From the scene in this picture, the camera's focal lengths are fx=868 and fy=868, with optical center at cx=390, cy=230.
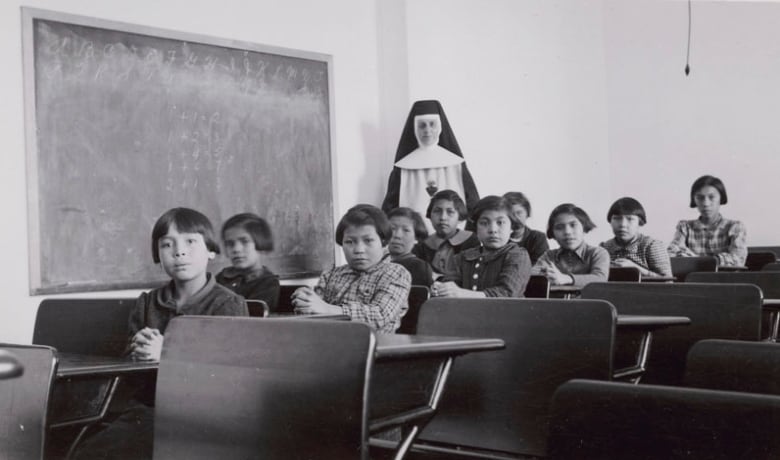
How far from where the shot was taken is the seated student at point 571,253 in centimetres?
470

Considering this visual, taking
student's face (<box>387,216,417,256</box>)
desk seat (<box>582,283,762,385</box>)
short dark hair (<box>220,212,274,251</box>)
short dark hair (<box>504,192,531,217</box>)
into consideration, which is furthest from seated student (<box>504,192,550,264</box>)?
desk seat (<box>582,283,762,385</box>)

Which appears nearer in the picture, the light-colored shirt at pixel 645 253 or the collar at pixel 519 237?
the light-colored shirt at pixel 645 253

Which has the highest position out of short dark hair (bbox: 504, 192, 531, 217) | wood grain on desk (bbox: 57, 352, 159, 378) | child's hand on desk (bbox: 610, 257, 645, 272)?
short dark hair (bbox: 504, 192, 531, 217)

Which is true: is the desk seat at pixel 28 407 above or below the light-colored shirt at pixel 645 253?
below

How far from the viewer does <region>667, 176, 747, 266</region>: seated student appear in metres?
6.19

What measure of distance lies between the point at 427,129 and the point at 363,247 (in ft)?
7.98

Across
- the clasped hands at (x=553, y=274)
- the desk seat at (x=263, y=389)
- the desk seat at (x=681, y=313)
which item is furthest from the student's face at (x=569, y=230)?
the desk seat at (x=263, y=389)

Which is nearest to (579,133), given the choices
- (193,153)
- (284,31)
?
(284,31)

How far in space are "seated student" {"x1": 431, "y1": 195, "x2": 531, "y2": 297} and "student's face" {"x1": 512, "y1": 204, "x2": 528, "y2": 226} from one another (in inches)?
54.8

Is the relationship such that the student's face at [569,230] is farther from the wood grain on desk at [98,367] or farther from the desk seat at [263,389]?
the desk seat at [263,389]

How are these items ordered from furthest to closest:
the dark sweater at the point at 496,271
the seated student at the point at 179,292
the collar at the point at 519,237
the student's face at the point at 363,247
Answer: the collar at the point at 519,237 → the dark sweater at the point at 496,271 → the student's face at the point at 363,247 → the seated student at the point at 179,292

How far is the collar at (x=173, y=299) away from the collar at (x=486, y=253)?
5.79 feet

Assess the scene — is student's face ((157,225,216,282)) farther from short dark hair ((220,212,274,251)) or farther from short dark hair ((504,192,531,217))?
short dark hair ((504,192,531,217))

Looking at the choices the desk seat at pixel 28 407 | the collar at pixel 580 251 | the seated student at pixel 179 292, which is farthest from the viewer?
the collar at pixel 580 251
